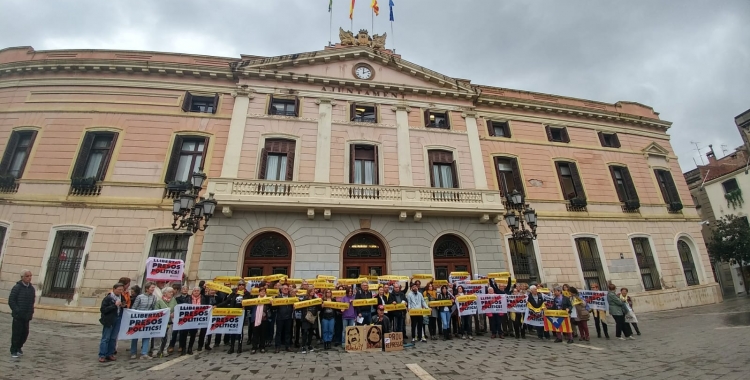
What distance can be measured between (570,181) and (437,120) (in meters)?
8.62

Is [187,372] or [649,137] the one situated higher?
[649,137]

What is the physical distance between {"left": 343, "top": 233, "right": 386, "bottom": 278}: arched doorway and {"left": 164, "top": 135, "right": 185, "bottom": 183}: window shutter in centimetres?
847

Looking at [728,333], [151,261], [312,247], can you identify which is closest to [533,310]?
[728,333]

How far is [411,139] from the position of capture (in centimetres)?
1628

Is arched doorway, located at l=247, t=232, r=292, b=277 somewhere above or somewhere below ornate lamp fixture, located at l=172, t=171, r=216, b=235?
below

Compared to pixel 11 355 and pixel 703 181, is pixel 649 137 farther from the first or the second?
pixel 11 355

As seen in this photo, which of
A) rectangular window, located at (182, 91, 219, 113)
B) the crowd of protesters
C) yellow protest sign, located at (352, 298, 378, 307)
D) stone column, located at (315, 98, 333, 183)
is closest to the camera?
the crowd of protesters

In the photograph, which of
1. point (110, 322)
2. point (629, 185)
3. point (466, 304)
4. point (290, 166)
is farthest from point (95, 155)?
point (629, 185)

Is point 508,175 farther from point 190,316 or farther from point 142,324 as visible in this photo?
point 142,324

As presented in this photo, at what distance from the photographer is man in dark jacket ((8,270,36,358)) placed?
21.0 feet

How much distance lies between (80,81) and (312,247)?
14.4 m

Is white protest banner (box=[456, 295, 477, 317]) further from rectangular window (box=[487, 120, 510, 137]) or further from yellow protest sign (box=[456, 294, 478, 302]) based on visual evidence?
rectangular window (box=[487, 120, 510, 137])

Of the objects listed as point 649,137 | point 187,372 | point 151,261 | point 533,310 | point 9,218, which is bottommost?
point 187,372

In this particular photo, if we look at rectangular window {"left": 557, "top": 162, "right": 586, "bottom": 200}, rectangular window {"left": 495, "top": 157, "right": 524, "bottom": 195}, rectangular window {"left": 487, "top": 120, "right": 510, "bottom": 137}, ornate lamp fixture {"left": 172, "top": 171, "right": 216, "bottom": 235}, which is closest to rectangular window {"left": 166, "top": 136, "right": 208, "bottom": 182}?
ornate lamp fixture {"left": 172, "top": 171, "right": 216, "bottom": 235}
